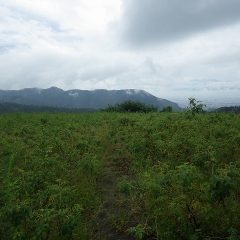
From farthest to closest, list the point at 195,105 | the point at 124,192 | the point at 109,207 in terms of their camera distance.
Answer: the point at 195,105 → the point at 109,207 → the point at 124,192

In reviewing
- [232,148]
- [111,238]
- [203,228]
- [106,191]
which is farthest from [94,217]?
[232,148]

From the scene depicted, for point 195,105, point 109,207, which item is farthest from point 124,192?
point 195,105

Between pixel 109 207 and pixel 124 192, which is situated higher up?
pixel 124 192

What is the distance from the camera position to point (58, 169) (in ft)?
34.1

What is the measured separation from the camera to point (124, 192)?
684cm

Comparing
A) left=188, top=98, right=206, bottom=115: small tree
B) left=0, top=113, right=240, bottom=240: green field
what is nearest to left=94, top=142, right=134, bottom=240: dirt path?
left=0, top=113, right=240, bottom=240: green field

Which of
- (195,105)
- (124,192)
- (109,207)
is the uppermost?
(195,105)

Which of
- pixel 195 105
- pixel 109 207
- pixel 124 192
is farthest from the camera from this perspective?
pixel 195 105

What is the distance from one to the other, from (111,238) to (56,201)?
1.29 m

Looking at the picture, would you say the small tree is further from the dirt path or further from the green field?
the dirt path

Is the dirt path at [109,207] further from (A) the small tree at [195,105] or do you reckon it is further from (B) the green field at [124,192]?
(A) the small tree at [195,105]

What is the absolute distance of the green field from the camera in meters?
6.07

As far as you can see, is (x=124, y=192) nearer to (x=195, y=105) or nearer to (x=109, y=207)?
(x=109, y=207)

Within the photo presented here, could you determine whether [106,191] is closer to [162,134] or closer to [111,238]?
[111,238]
